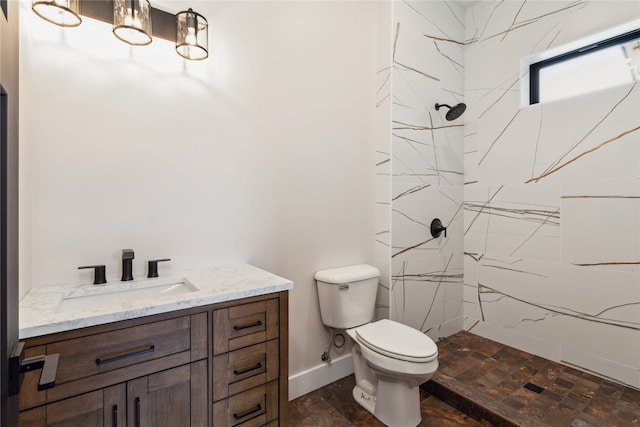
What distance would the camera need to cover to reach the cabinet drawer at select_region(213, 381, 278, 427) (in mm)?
1317

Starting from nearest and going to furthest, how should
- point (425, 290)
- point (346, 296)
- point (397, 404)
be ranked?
1. point (397, 404)
2. point (346, 296)
3. point (425, 290)

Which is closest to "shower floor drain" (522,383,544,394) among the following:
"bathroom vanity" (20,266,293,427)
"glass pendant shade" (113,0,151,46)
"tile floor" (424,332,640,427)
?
"tile floor" (424,332,640,427)

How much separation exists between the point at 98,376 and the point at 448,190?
2512mm

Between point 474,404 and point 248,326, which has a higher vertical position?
point 248,326

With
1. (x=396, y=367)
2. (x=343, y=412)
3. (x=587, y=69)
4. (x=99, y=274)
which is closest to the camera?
(x=99, y=274)

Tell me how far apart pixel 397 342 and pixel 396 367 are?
0.47 feet

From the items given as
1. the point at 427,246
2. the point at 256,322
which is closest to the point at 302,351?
the point at 256,322

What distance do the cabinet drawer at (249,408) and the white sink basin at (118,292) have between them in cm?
49

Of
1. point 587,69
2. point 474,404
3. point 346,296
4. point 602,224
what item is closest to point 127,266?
point 346,296

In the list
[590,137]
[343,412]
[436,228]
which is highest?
[590,137]

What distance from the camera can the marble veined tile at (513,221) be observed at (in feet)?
7.61

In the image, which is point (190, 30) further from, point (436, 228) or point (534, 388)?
point (534, 388)

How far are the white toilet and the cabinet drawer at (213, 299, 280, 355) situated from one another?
2.12 feet

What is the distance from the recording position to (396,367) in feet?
5.51
